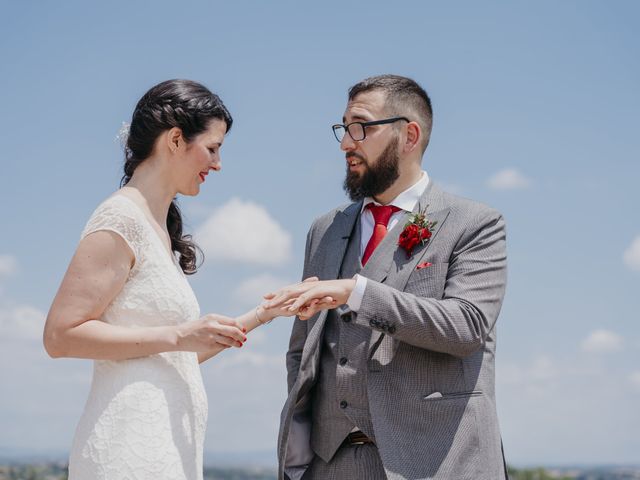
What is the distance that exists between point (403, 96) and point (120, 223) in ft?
7.56

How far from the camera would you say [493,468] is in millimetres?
4941

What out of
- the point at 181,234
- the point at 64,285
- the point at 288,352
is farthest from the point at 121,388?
the point at 288,352

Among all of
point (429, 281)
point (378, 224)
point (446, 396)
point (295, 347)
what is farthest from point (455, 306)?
point (295, 347)

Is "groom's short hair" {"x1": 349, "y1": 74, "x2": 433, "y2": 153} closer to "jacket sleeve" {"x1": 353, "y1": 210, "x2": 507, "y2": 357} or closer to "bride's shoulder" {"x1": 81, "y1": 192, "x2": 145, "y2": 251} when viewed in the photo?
"jacket sleeve" {"x1": 353, "y1": 210, "x2": 507, "y2": 357}

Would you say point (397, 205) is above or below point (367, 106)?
below

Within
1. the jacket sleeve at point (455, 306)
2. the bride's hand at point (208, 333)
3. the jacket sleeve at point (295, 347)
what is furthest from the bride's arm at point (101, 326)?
the jacket sleeve at point (295, 347)

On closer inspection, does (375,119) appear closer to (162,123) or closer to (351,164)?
(351,164)

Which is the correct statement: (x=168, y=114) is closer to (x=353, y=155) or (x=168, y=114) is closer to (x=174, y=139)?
(x=174, y=139)

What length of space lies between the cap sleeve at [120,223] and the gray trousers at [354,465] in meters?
1.76

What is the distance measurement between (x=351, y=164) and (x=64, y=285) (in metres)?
2.20

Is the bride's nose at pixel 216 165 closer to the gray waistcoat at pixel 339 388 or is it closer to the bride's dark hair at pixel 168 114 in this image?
the bride's dark hair at pixel 168 114

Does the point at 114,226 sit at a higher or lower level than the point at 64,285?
higher

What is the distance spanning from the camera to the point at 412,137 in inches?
225

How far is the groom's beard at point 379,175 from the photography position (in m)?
5.57
